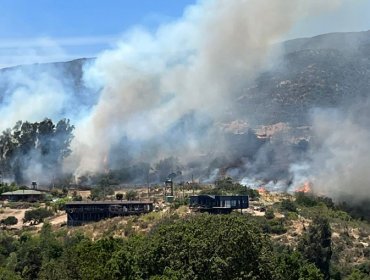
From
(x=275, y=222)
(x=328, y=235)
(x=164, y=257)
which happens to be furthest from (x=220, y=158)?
(x=164, y=257)

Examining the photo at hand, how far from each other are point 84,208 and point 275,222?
29423mm

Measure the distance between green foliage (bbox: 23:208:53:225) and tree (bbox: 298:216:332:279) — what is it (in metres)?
43.6

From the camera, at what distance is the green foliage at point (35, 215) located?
9942cm

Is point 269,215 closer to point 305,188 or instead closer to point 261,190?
point 261,190

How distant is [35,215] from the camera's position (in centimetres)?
10006

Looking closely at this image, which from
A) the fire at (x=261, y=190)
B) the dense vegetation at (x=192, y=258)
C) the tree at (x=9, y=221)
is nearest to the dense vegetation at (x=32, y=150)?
the tree at (x=9, y=221)

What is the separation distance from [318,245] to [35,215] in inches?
1860

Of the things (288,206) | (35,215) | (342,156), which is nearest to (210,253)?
(288,206)

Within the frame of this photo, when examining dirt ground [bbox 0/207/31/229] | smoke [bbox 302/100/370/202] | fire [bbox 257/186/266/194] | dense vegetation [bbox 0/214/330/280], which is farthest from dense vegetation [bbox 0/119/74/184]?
dense vegetation [bbox 0/214/330/280]

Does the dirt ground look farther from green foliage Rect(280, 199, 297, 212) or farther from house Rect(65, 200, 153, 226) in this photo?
green foliage Rect(280, 199, 297, 212)

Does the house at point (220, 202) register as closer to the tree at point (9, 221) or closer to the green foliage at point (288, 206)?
the green foliage at point (288, 206)

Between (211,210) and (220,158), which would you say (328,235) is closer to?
(211,210)

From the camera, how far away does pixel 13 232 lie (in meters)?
92.4

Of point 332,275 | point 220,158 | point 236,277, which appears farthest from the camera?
point 220,158
